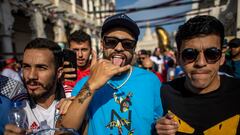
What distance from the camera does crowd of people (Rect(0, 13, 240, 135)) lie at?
4.88ft

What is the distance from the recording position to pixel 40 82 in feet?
5.65

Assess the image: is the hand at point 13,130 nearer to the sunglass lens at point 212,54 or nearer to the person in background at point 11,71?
the sunglass lens at point 212,54

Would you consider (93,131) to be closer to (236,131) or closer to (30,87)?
(30,87)

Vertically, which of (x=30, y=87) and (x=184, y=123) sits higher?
(x=30, y=87)

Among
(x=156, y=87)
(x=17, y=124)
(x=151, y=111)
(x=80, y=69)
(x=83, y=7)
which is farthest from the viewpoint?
(x=83, y=7)

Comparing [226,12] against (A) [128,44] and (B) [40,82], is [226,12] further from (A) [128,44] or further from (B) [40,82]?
(B) [40,82]

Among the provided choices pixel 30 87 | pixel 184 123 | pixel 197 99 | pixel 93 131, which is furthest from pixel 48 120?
pixel 197 99

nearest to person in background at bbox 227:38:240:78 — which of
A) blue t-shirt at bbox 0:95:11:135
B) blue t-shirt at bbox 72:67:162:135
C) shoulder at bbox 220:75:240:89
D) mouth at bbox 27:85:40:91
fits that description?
shoulder at bbox 220:75:240:89

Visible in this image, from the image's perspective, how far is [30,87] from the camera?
5.57 ft

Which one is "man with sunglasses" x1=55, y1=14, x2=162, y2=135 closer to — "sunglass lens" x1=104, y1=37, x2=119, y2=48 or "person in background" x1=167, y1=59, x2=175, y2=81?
"sunglass lens" x1=104, y1=37, x2=119, y2=48

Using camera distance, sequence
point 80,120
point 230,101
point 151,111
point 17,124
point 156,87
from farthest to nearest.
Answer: point 156,87 < point 151,111 < point 230,101 < point 80,120 < point 17,124

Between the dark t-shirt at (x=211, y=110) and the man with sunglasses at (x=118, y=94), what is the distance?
190 mm

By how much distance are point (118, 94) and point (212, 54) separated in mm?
741

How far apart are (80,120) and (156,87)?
2.24ft
